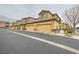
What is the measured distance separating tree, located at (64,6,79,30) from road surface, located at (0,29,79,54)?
0.32 meters

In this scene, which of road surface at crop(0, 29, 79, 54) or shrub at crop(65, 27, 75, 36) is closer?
road surface at crop(0, 29, 79, 54)

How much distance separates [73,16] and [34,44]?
0.93 metres

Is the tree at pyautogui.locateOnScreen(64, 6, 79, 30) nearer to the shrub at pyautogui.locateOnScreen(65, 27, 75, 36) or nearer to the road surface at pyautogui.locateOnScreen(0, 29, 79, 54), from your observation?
the shrub at pyautogui.locateOnScreen(65, 27, 75, 36)

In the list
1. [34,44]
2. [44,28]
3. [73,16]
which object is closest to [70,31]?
[73,16]

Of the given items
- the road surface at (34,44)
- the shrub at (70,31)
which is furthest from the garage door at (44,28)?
the shrub at (70,31)

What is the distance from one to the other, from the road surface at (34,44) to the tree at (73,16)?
317mm

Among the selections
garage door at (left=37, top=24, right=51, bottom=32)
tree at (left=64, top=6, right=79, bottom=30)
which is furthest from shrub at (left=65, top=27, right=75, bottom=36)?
garage door at (left=37, top=24, right=51, bottom=32)

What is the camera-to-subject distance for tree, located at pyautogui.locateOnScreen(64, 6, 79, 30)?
2.96m

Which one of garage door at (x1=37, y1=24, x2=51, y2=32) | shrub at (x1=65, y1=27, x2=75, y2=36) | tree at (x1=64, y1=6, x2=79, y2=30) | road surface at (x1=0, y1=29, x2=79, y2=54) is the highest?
tree at (x1=64, y1=6, x2=79, y2=30)

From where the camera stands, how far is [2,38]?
9.68ft

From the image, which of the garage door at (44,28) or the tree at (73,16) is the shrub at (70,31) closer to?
the tree at (73,16)

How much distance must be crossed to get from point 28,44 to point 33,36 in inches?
11.2
